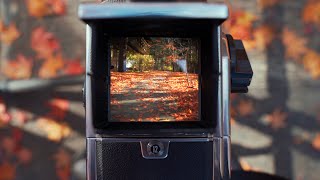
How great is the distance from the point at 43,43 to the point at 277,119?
1788 millimetres

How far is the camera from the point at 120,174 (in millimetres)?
1861

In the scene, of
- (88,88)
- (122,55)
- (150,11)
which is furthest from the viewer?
(122,55)

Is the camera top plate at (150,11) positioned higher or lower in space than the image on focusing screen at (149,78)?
higher

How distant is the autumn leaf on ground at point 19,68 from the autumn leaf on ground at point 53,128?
0.35 m

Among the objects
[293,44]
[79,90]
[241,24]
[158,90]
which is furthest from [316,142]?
[158,90]

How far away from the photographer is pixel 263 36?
11.6ft

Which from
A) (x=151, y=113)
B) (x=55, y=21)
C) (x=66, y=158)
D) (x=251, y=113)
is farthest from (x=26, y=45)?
(x=151, y=113)

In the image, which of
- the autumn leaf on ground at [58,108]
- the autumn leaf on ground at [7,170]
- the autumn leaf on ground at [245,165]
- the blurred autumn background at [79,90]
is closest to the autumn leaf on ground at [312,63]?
the blurred autumn background at [79,90]

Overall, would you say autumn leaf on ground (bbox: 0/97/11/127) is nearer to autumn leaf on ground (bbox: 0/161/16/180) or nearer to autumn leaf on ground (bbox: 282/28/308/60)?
autumn leaf on ground (bbox: 0/161/16/180)

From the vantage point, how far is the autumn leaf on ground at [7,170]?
3.59 meters

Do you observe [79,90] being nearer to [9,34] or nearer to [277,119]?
[9,34]

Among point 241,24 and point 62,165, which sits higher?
point 241,24

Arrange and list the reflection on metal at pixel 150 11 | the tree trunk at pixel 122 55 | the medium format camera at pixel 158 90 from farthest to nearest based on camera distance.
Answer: the tree trunk at pixel 122 55 < the medium format camera at pixel 158 90 < the reflection on metal at pixel 150 11

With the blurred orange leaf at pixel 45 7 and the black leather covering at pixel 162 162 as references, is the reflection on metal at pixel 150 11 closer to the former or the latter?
the black leather covering at pixel 162 162
